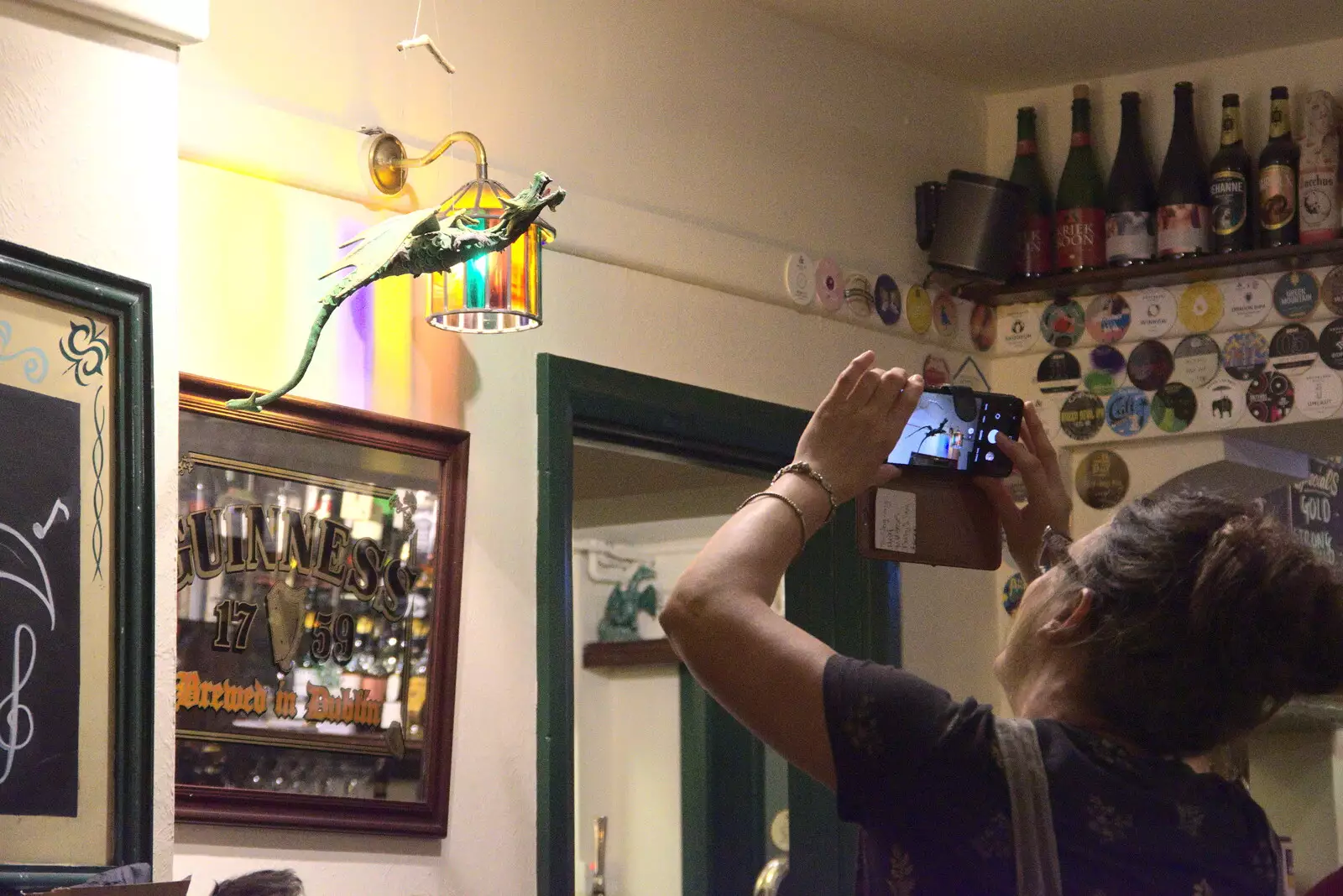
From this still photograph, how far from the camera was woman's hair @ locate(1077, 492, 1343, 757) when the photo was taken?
1.19 metres

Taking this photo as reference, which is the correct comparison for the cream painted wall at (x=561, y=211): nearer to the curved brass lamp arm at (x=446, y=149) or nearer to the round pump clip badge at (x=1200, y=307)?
the curved brass lamp arm at (x=446, y=149)

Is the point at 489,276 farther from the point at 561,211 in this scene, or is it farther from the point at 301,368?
the point at 561,211

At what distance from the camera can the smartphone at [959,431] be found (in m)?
1.62

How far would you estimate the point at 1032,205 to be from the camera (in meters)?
3.83

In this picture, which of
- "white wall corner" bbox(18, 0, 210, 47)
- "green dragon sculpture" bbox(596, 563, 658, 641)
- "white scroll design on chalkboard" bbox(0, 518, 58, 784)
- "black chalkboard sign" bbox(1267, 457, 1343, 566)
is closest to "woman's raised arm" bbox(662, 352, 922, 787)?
"white scroll design on chalkboard" bbox(0, 518, 58, 784)

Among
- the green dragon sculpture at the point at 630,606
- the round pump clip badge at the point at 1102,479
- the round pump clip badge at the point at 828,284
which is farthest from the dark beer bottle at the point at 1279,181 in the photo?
the green dragon sculpture at the point at 630,606

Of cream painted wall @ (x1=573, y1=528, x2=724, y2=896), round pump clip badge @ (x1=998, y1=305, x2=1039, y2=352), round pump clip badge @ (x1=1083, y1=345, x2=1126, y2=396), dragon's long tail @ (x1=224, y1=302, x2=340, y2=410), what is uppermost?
round pump clip badge @ (x1=998, y1=305, x2=1039, y2=352)

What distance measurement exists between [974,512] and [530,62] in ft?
5.41

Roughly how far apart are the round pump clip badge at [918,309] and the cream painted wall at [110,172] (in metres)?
2.00

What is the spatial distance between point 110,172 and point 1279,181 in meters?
2.51

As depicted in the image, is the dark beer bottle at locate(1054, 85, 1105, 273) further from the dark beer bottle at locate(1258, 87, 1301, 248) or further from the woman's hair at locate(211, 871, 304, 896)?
the woman's hair at locate(211, 871, 304, 896)

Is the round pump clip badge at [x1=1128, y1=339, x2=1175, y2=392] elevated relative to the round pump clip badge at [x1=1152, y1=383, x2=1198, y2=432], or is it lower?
elevated

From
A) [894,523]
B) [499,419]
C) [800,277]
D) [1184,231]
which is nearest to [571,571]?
[499,419]

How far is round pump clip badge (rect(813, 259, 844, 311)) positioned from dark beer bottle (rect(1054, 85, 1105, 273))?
0.55 m
